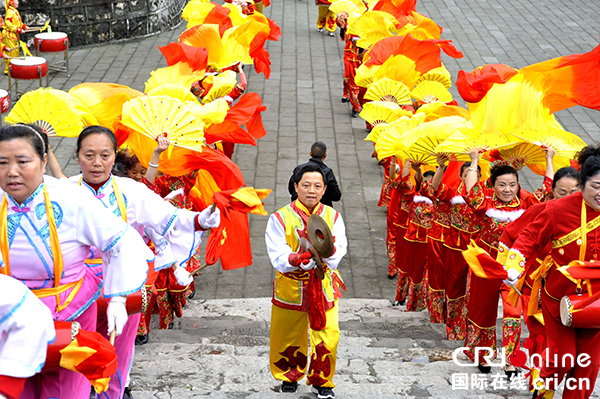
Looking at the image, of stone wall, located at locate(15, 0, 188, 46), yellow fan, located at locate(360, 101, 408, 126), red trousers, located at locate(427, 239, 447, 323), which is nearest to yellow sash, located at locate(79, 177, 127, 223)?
red trousers, located at locate(427, 239, 447, 323)

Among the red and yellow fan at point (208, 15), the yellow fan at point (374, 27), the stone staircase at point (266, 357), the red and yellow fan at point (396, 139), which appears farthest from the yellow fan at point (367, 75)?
the stone staircase at point (266, 357)

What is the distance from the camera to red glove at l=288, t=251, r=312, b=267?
4.10 metres

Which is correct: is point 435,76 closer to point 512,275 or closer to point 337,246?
point 337,246

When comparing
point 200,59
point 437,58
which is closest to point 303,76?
point 437,58

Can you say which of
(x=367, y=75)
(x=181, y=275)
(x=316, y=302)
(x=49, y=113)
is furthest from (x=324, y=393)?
(x=367, y=75)

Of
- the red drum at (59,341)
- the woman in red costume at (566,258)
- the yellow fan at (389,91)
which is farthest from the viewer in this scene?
the yellow fan at (389,91)

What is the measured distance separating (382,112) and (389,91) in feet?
1.82

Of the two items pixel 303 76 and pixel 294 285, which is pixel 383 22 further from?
pixel 294 285

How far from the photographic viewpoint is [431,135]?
5.10m

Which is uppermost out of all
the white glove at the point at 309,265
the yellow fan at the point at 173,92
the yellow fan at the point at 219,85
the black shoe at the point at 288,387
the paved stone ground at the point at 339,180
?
the yellow fan at the point at 173,92

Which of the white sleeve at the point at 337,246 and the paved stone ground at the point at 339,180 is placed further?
the paved stone ground at the point at 339,180

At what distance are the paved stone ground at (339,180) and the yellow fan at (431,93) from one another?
5.23 ft

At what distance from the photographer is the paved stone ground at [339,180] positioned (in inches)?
172

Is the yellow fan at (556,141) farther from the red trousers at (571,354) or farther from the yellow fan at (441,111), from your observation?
the red trousers at (571,354)
